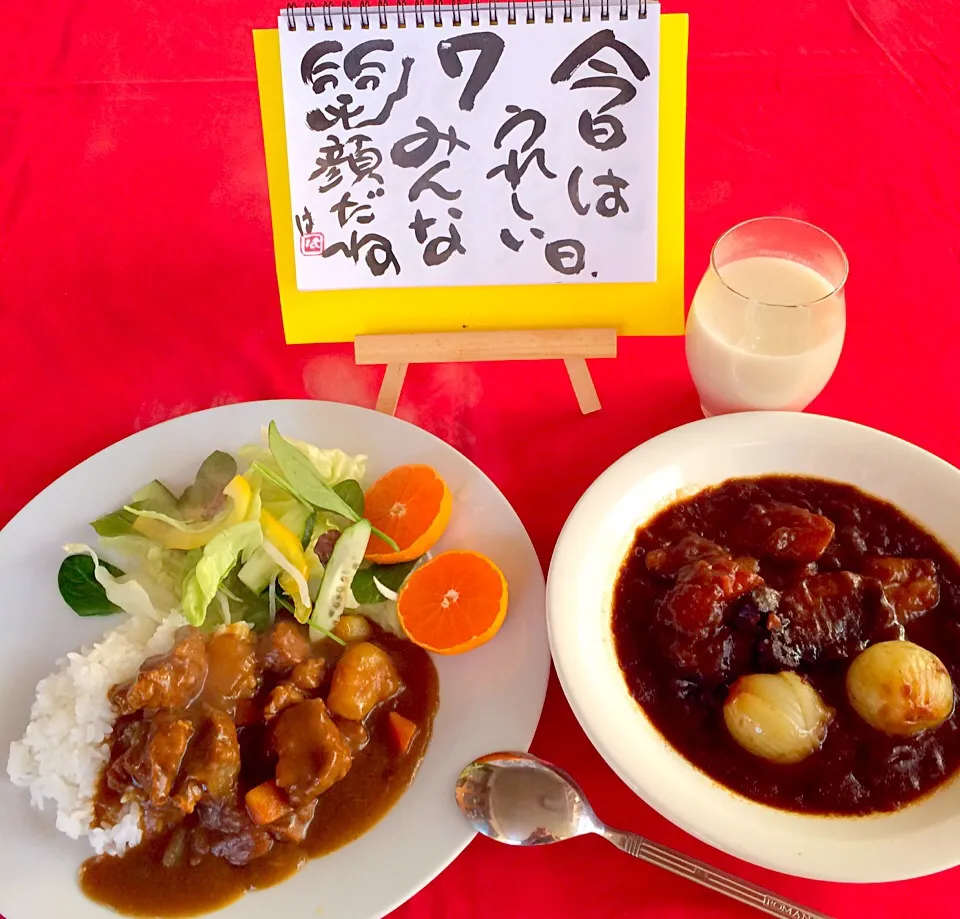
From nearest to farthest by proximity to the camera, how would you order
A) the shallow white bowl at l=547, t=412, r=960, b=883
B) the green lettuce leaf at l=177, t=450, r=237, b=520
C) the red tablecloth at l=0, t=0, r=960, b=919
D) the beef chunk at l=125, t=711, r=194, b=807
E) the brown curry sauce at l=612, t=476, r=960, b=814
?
the shallow white bowl at l=547, t=412, r=960, b=883, the brown curry sauce at l=612, t=476, r=960, b=814, the beef chunk at l=125, t=711, r=194, b=807, the green lettuce leaf at l=177, t=450, r=237, b=520, the red tablecloth at l=0, t=0, r=960, b=919

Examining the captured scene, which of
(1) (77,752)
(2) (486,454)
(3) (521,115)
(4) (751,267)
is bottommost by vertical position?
(1) (77,752)

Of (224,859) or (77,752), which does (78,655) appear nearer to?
(77,752)

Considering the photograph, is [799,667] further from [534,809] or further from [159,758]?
[159,758]

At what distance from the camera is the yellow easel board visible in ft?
7.13

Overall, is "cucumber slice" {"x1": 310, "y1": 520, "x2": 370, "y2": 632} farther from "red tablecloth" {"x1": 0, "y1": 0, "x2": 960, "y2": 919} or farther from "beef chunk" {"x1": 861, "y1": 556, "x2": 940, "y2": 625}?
"beef chunk" {"x1": 861, "y1": 556, "x2": 940, "y2": 625}

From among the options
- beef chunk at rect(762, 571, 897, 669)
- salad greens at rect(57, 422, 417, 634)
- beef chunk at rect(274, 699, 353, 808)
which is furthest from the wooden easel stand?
beef chunk at rect(274, 699, 353, 808)

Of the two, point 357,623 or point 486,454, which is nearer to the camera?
point 357,623

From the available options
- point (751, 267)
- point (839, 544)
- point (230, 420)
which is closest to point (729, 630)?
point (839, 544)

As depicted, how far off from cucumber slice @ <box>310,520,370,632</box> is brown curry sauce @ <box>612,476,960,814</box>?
0.64m

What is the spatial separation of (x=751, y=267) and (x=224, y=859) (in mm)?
1933

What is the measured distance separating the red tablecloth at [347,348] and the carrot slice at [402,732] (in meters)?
0.26

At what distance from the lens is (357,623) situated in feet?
7.26

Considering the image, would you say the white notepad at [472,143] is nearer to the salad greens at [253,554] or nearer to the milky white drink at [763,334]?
the milky white drink at [763,334]

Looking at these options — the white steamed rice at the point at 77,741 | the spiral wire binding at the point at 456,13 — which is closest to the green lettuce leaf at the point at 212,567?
the white steamed rice at the point at 77,741
